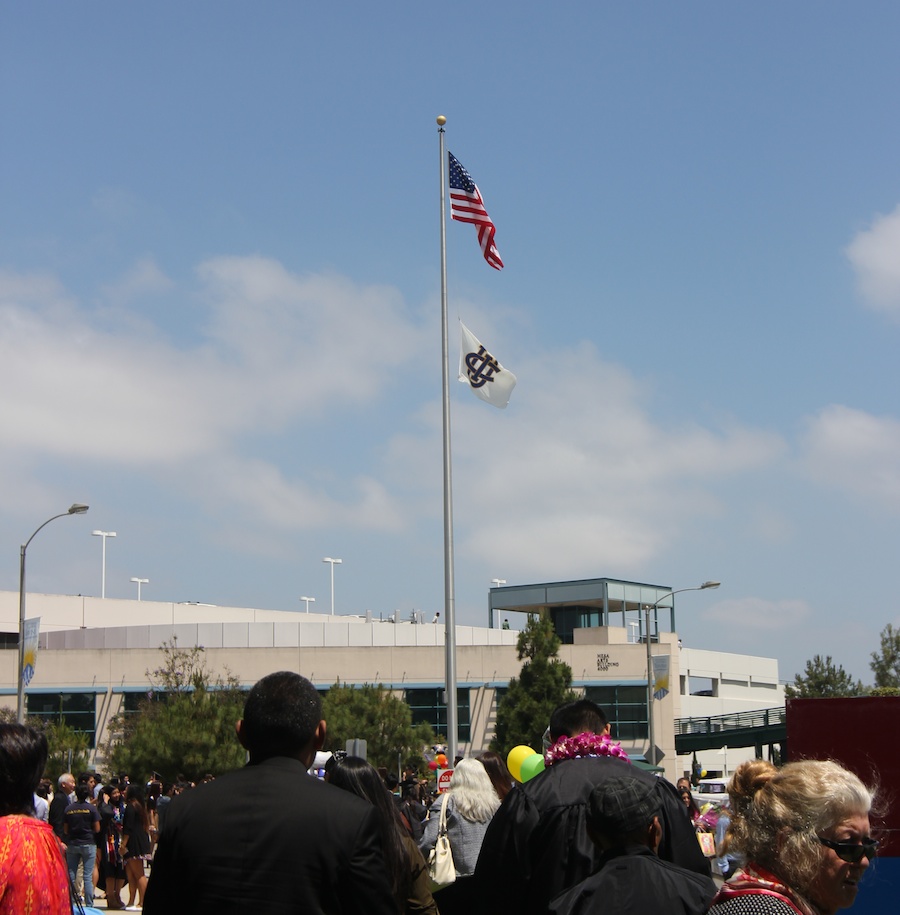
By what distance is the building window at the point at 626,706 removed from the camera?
2375 inches

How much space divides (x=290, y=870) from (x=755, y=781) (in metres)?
1.47

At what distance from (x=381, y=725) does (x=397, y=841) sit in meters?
45.4

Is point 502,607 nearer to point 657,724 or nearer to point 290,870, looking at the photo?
point 657,724

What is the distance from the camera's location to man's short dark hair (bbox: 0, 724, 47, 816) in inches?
160

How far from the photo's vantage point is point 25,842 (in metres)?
3.93

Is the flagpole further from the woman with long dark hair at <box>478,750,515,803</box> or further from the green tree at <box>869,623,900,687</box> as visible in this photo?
the green tree at <box>869,623,900,687</box>

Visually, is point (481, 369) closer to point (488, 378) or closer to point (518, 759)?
point (488, 378)

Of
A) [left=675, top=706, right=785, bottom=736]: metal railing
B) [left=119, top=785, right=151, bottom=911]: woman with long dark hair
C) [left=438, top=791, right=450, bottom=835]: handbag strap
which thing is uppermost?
[left=438, top=791, right=450, bottom=835]: handbag strap

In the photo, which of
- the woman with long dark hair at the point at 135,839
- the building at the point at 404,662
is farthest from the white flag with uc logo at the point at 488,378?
the building at the point at 404,662

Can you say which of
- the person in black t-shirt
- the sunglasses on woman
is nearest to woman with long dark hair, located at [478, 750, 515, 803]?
the sunglasses on woman

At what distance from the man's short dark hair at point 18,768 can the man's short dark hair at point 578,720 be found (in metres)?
2.33

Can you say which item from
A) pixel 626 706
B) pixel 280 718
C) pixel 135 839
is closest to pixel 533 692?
pixel 626 706

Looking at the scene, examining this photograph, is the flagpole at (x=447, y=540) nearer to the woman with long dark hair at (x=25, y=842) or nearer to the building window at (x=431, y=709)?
the woman with long dark hair at (x=25, y=842)

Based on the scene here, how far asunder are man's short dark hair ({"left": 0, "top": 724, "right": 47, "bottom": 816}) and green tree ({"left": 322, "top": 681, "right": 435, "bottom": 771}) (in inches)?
1791
